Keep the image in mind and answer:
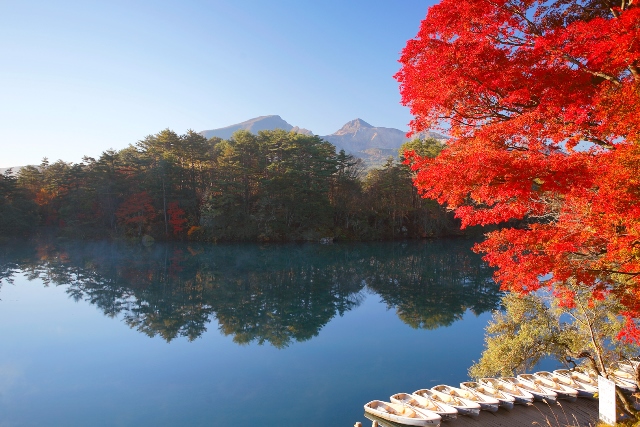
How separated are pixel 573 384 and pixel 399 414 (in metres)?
4.25

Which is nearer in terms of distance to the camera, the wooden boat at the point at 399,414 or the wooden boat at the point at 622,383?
the wooden boat at the point at 399,414

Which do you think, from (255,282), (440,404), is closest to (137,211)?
(255,282)

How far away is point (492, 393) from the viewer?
8.41m

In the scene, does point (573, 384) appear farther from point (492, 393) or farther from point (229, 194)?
point (229, 194)

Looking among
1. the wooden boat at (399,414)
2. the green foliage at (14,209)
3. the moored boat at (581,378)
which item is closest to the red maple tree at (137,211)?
the green foliage at (14,209)

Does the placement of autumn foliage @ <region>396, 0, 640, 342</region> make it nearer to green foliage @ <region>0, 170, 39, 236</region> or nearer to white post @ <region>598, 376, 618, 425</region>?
white post @ <region>598, 376, 618, 425</region>

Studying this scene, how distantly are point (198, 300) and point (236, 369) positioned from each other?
8641mm

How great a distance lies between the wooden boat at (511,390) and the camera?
8148mm

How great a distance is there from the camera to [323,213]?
4047 centimetres

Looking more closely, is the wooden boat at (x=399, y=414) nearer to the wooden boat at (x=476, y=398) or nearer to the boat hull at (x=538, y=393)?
the wooden boat at (x=476, y=398)

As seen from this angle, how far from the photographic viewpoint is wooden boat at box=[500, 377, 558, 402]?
26.8 feet

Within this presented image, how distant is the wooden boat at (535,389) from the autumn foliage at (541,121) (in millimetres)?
3279

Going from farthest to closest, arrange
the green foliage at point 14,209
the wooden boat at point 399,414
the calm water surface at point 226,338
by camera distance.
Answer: the green foliage at point 14,209 → the calm water surface at point 226,338 → the wooden boat at point 399,414

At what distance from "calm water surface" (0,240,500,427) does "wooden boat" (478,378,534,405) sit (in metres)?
1.97
